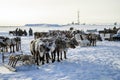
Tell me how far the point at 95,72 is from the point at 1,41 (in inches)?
399

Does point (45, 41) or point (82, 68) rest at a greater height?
point (45, 41)

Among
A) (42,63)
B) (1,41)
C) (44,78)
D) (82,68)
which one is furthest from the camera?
(1,41)

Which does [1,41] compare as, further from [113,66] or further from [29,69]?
[113,66]

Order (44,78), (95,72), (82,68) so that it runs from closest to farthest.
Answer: (44,78), (95,72), (82,68)

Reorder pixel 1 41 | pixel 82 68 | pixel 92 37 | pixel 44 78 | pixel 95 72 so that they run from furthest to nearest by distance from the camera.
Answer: pixel 92 37 → pixel 1 41 → pixel 82 68 → pixel 95 72 → pixel 44 78

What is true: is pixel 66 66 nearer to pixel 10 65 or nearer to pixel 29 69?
pixel 29 69

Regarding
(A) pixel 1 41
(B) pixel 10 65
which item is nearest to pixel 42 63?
(B) pixel 10 65

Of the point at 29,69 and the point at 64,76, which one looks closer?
the point at 64,76

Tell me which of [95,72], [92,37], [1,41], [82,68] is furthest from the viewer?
[92,37]

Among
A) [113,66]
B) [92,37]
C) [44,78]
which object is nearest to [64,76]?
[44,78]

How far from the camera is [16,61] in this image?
40.0ft

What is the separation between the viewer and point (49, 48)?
1348cm

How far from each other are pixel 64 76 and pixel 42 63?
132 inches

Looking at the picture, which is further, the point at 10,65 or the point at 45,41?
the point at 45,41
